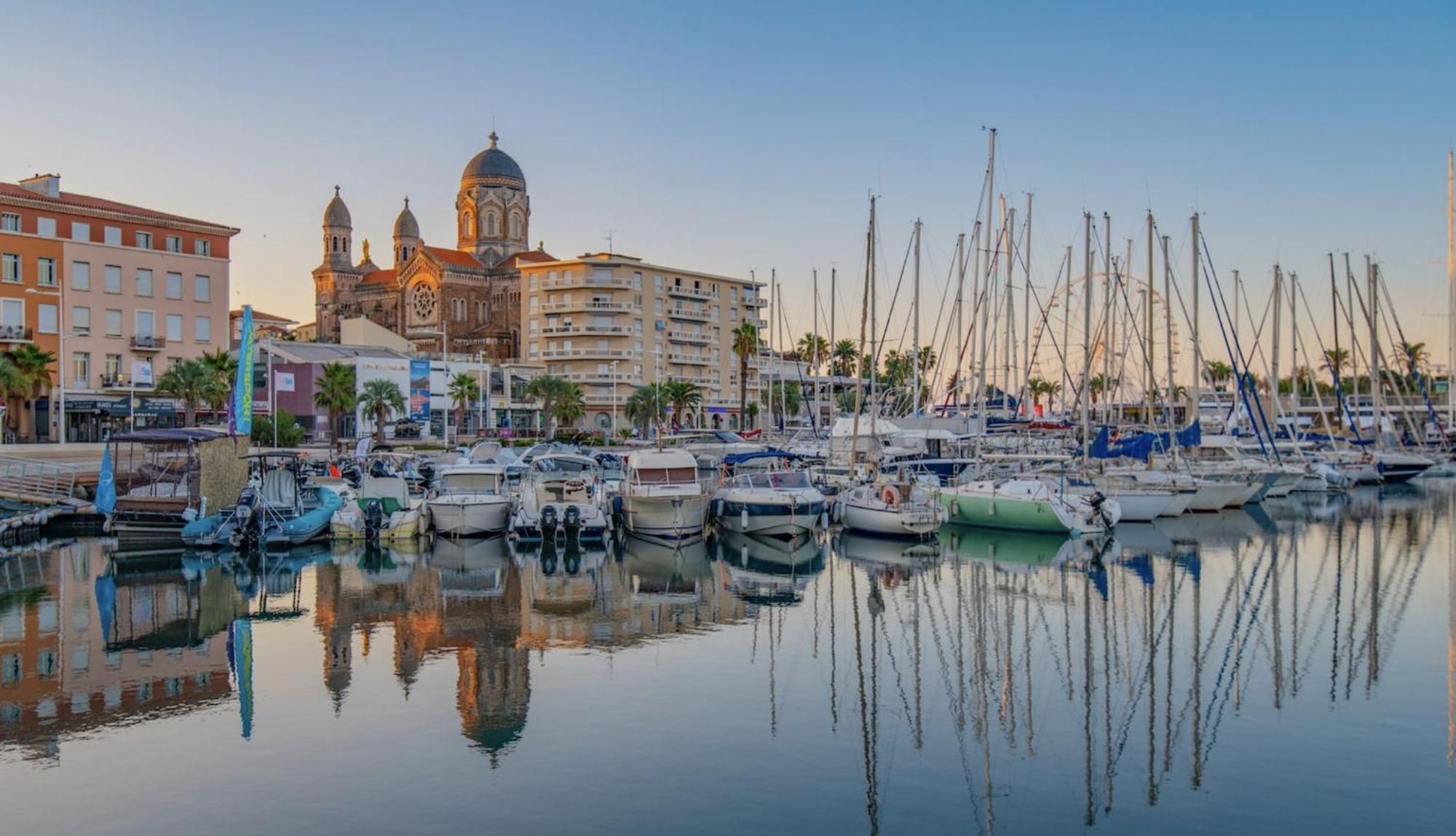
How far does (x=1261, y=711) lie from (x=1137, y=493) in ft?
85.5

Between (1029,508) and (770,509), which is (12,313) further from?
(1029,508)

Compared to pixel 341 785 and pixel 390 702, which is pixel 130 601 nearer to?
pixel 390 702

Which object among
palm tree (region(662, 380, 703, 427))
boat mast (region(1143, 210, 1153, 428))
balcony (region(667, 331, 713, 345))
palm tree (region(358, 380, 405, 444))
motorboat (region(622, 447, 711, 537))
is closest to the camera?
motorboat (region(622, 447, 711, 537))

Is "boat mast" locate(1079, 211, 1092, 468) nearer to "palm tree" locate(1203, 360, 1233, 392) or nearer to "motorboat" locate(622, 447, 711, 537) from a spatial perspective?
"motorboat" locate(622, 447, 711, 537)

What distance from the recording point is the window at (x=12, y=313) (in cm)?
5981

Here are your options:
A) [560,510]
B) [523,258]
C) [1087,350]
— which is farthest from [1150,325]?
[523,258]

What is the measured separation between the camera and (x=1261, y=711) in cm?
1641

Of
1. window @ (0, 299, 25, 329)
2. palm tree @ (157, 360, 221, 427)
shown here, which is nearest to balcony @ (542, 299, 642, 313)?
palm tree @ (157, 360, 221, 427)

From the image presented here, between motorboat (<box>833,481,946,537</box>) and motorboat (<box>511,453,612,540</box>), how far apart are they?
814 cm

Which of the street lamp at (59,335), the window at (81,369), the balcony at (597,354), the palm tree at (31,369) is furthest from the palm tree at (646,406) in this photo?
A: the palm tree at (31,369)

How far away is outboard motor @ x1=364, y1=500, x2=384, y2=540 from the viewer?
35.4 m

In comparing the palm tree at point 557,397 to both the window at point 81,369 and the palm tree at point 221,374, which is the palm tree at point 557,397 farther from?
the window at point 81,369

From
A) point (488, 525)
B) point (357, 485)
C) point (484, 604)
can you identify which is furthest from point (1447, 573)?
point (357, 485)

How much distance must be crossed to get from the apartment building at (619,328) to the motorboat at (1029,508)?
6232cm
